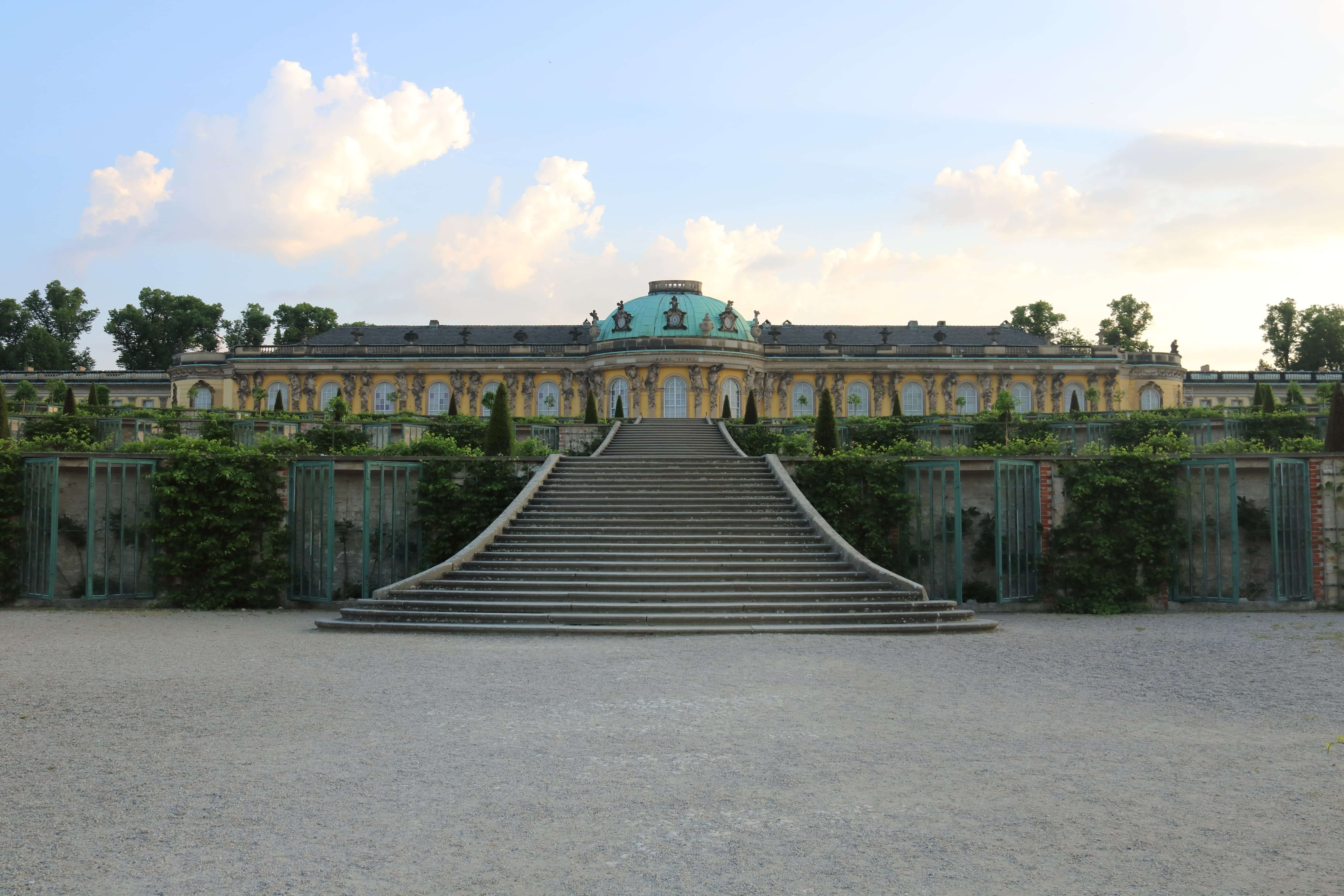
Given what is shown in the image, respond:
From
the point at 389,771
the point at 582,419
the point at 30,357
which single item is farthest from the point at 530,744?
the point at 30,357

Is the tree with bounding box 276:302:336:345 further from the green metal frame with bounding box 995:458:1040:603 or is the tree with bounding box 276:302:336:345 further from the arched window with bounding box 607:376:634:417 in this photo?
the green metal frame with bounding box 995:458:1040:603

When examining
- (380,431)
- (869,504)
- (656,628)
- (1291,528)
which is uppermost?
(380,431)

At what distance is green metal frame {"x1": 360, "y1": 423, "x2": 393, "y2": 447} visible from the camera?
94.1 feet

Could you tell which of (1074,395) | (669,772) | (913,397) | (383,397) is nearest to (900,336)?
(913,397)

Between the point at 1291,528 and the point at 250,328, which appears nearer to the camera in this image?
the point at 1291,528

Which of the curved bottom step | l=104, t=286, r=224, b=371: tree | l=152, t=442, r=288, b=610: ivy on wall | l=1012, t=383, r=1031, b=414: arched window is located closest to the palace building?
l=1012, t=383, r=1031, b=414: arched window

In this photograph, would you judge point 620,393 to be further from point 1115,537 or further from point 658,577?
point 658,577

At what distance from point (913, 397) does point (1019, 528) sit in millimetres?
49390

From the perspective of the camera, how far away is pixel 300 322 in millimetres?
82250

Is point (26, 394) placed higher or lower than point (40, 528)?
higher

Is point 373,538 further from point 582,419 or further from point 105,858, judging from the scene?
point 582,419

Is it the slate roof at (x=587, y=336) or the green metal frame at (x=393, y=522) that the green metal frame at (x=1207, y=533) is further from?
the slate roof at (x=587, y=336)

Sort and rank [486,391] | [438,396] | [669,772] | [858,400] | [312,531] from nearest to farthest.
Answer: [669,772], [312,531], [858,400], [486,391], [438,396]

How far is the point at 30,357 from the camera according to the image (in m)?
79.6
